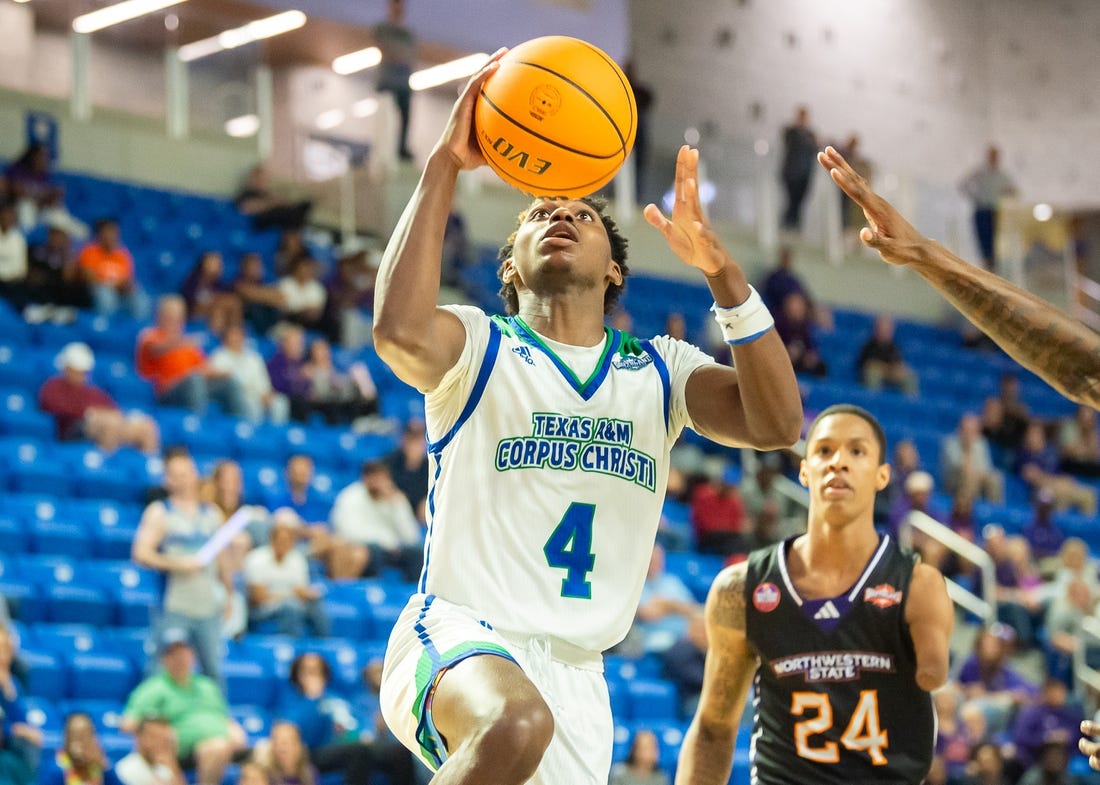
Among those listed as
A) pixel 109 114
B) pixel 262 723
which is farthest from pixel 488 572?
pixel 109 114

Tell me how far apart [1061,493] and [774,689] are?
1335 cm

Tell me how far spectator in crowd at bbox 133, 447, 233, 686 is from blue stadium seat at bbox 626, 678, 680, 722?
313 centimetres

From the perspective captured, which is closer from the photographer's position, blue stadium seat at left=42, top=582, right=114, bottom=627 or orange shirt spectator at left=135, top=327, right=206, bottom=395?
blue stadium seat at left=42, top=582, right=114, bottom=627

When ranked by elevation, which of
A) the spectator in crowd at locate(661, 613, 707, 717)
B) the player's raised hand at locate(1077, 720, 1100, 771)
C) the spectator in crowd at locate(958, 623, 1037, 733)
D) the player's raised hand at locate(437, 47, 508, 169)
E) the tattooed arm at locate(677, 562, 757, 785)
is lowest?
the spectator in crowd at locate(958, 623, 1037, 733)

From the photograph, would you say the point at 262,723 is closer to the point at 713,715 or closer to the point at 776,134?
the point at 713,715

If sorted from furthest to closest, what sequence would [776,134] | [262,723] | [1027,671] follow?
[776,134] → [1027,671] → [262,723]

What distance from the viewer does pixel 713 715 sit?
215 inches

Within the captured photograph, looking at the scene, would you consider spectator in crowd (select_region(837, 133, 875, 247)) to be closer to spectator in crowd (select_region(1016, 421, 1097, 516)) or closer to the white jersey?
spectator in crowd (select_region(1016, 421, 1097, 516))

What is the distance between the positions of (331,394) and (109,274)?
6.67 ft

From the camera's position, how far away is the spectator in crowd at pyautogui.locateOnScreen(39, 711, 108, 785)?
27.3ft

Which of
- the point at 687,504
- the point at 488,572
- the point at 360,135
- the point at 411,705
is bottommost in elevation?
the point at 687,504

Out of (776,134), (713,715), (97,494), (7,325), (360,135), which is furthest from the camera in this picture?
(776,134)

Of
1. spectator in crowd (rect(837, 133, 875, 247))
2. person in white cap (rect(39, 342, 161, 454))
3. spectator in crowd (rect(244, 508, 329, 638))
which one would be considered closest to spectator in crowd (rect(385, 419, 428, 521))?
spectator in crowd (rect(244, 508, 329, 638))

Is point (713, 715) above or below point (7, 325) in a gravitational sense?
below
